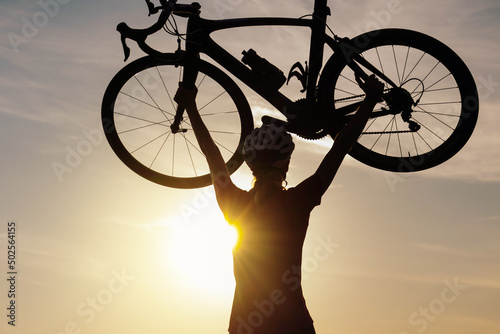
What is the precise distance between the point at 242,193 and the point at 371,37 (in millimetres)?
2773

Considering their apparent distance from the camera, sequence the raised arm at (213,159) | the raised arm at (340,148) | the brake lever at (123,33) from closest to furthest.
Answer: the raised arm at (340,148) < the raised arm at (213,159) < the brake lever at (123,33)

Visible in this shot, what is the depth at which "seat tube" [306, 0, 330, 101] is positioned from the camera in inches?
240

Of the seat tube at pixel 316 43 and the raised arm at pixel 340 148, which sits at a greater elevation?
the seat tube at pixel 316 43

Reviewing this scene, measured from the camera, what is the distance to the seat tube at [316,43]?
6.10m

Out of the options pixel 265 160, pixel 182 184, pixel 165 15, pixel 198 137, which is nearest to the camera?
pixel 265 160

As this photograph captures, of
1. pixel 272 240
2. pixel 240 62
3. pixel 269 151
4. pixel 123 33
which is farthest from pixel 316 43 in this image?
pixel 272 240

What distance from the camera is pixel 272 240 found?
11.9 feet

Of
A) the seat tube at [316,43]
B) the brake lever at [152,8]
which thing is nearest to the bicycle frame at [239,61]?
the seat tube at [316,43]

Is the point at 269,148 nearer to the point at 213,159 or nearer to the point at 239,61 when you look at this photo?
the point at 213,159

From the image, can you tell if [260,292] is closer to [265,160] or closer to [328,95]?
[265,160]

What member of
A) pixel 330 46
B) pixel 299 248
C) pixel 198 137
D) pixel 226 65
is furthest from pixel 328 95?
pixel 299 248

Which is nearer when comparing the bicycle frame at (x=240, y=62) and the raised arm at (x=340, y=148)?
A: the raised arm at (x=340, y=148)

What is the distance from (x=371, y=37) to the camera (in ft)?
19.6

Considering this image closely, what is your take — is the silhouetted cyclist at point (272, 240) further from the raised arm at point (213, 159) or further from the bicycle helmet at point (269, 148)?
the raised arm at point (213, 159)
